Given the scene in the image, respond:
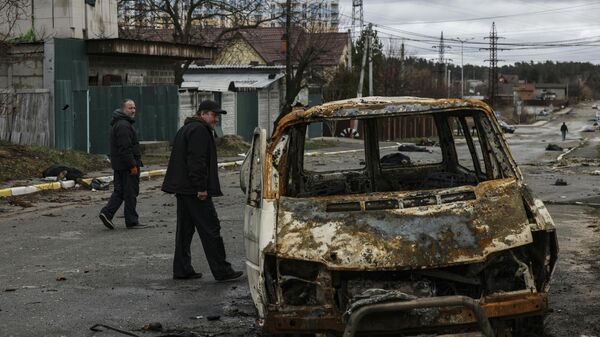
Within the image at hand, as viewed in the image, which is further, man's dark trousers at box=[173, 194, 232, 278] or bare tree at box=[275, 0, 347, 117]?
bare tree at box=[275, 0, 347, 117]

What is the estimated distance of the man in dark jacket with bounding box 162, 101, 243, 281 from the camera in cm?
848

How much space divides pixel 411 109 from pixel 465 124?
4.29ft

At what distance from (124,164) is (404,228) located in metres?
7.28

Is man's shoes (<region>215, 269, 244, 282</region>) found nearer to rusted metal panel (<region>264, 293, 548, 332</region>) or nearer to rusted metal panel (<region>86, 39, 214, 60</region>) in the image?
rusted metal panel (<region>264, 293, 548, 332</region>)

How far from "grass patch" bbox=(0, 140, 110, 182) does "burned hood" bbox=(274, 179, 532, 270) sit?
46.8ft

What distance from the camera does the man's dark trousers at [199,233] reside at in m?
8.48

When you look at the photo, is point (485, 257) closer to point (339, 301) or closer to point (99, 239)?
point (339, 301)

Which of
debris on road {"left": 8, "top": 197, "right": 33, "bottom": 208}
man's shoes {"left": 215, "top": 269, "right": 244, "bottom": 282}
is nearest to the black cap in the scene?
man's shoes {"left": 215, "top": 269, "right": 244, "bottom": 282}

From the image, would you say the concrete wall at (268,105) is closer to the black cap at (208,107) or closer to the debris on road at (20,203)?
the debris on road at (20,203)

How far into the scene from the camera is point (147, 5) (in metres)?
41.0

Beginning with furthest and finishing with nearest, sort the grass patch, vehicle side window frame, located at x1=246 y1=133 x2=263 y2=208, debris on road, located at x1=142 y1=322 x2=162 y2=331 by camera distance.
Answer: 1. the grass patch
2. debris on road, located at x1=142 y1=322 x2=162 y2=331
3. vehicle side window frame, located at x1=246 y1=133 x2=263 y2=208

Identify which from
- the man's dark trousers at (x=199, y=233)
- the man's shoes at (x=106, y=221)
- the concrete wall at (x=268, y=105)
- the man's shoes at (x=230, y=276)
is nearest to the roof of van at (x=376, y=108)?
the man's dark trousers at (x=199, y=233)

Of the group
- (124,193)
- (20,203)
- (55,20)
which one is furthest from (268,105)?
(124,193)

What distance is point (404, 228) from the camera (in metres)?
5.51
